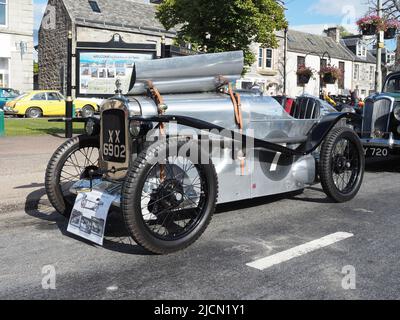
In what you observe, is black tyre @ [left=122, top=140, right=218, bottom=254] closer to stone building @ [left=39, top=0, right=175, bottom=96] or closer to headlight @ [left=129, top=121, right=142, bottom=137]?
headlight @ [left=129, top=121, right=142, bottom=137]

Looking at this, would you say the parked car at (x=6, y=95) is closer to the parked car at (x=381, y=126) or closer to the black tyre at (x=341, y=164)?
the parked car at (x=381, y=126)

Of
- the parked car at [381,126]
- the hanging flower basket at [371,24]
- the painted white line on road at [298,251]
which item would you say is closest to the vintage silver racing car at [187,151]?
the painted white line on road at [298,251]

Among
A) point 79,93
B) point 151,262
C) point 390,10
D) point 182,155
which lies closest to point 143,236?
point 151,262

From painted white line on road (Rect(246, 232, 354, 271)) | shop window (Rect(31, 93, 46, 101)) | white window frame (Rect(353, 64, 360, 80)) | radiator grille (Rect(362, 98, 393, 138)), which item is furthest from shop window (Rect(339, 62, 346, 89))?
painted white line on road (Rect(246, 232, 354, 271))

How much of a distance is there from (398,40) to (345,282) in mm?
22496

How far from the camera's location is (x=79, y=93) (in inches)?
539

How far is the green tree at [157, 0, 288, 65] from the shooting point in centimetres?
1247

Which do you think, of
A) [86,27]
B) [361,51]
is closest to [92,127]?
[86,27]

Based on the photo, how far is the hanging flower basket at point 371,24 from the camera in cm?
1701

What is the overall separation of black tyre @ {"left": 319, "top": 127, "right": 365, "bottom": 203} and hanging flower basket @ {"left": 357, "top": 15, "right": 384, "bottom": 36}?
12.4 m

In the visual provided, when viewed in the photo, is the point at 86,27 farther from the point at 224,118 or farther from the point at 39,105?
the point at 224,118

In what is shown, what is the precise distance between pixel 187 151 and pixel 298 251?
4.33 ft

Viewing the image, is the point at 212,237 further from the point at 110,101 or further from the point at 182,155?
the point at 110,101

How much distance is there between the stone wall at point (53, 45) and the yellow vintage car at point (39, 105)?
5.17 meters
